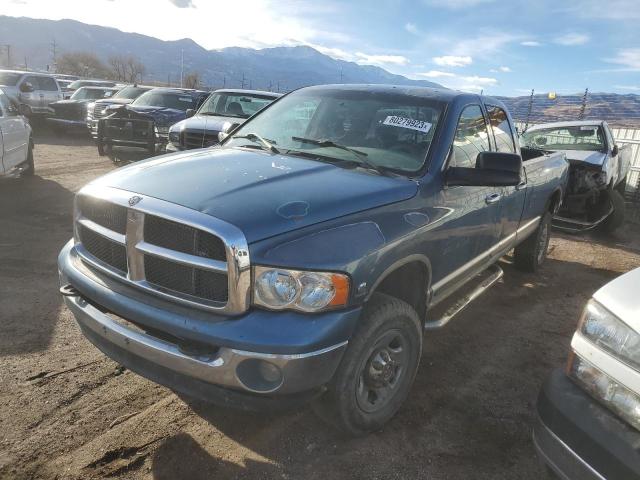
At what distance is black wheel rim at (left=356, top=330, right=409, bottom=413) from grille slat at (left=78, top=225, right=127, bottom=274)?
1.36 metres

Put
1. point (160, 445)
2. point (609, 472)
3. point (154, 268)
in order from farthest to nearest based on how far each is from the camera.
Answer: point (160, 445) < point (154, 268) < point (609, 472)

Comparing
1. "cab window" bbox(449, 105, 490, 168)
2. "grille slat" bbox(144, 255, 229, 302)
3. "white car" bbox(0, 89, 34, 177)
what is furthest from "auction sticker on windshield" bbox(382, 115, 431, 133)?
"white car" bbox(0, 89, 34, 177)

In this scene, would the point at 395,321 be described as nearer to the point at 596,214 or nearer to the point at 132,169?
the point at 132,169

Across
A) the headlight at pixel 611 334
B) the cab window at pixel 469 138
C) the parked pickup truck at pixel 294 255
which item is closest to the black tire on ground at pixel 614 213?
the cab window at pixel 469 138

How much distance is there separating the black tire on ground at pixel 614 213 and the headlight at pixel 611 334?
23.6 ft

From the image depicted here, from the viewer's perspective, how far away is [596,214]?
8297 millimetres

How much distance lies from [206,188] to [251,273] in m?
0.59

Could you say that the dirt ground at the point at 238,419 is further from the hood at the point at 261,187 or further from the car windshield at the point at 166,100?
the car windshield at the point at 166,100

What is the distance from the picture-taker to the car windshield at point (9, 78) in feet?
51.8

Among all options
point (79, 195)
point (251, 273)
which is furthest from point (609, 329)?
point (79, 195)

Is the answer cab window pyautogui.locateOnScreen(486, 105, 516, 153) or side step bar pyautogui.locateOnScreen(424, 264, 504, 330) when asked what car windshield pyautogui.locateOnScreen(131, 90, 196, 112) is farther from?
side step bar pyautogui.locateOnScreen(424, 264, 504, 330)

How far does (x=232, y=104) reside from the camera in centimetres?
1058

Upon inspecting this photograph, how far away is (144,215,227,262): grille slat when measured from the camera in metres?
2.13

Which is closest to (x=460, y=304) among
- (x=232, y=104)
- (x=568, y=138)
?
(x=568, y=138)
